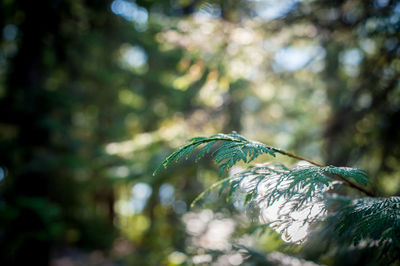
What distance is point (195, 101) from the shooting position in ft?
18.8

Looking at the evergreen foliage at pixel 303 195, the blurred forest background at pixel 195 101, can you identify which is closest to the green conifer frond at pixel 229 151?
the evergreen foliage at pixel 303 195

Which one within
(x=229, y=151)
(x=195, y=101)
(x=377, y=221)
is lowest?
(x=377, y=221)

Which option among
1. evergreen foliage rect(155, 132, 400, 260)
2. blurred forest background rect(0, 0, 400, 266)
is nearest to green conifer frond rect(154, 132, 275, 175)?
evergreen foliage rect(155, 132, 400, 260)

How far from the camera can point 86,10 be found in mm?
6246

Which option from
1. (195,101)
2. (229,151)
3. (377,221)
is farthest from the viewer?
(195,101)

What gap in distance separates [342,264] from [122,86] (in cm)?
764

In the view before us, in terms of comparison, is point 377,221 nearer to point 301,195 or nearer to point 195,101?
point 301,195

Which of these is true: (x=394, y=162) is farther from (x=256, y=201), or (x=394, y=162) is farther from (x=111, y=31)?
(x=111, y=31)

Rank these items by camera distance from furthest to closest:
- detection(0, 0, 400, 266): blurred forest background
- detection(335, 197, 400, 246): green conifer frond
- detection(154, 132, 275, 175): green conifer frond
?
detection(0, 0, 400, 266): blurred forest background
detection(154, 132, 275, 175): green conifer frond
detection(335, 197, 400, 246): green conifer frond

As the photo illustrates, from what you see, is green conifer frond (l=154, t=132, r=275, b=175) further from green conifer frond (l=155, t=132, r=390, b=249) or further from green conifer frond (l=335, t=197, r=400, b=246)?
green conifer frond (l=335, t=197, r=400, b=246)

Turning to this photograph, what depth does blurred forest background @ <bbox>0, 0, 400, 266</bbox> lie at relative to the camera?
3169 millimetres

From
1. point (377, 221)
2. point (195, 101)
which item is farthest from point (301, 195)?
point (195, 101)

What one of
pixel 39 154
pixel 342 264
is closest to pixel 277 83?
pixel 342 264

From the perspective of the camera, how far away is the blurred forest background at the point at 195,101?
10.4 ft
